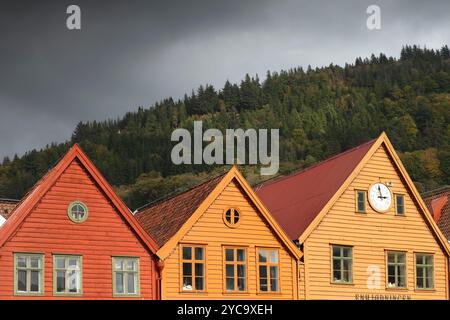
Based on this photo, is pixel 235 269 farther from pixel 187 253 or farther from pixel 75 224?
pixel 75 224

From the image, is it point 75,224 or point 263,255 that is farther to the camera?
point 263,255

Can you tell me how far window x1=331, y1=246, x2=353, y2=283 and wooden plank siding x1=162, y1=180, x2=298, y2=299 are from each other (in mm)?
2624

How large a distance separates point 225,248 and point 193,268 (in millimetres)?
2005

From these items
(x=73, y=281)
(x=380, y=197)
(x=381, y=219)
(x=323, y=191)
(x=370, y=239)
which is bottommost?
(x=73, y=281)

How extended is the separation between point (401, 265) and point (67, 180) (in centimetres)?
1911

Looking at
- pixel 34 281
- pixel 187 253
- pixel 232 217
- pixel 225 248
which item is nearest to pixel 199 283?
pixel 187 253

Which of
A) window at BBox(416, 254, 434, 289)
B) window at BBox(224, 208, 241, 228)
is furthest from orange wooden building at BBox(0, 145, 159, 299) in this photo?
window at BBox(416, 254, 434, 289)

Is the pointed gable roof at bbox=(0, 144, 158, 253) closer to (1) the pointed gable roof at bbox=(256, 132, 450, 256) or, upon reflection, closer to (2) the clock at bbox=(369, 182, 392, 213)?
(1) the pointed gable roof at bbox=(256, 132, 450, 256)

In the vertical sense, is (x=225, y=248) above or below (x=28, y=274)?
above

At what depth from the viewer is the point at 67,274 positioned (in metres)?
46.9

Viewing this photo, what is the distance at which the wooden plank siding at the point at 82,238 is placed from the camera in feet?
151

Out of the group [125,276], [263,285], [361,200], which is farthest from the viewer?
[361,200]

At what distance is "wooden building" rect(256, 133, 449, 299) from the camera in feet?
174

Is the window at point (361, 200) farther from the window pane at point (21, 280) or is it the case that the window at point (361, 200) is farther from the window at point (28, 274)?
the window pane at point (21, 280)
